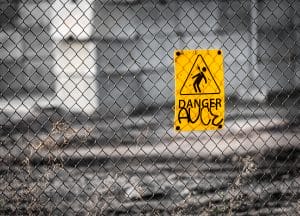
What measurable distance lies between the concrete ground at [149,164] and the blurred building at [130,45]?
0.59 ft

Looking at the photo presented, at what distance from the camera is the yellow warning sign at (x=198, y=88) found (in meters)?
4.42

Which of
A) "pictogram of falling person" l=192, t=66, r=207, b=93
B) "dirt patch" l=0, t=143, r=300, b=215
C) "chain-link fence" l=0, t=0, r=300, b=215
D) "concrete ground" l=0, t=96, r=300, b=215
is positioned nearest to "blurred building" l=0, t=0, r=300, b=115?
"chain-link fence" l=0, t=0, r=300, b=215

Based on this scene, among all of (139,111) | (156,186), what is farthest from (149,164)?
(139,111)

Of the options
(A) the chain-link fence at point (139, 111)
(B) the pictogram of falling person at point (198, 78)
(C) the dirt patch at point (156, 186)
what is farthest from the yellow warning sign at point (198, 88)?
(C) the dirt patch at point (156, 186)

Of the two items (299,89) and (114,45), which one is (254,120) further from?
(114,45)

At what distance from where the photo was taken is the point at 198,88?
14.6 ft

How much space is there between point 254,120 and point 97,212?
1556mm

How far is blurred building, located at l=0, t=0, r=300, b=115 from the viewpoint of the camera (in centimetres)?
484

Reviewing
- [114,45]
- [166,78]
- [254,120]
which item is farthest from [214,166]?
[114,45]

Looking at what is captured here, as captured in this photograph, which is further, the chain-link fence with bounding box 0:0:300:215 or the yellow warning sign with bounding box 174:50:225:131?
the chain-link fence with bounding box 0:0:300:215

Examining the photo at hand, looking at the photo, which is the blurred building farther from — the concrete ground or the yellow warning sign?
the yellow warning sign

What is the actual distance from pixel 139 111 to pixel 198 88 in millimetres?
758

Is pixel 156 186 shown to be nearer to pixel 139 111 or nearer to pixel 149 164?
pixel 149 164

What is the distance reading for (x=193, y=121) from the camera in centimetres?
447
